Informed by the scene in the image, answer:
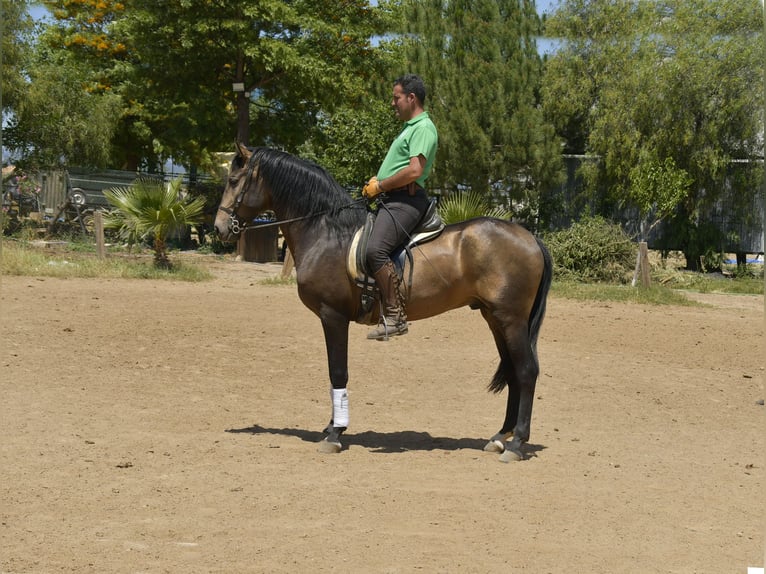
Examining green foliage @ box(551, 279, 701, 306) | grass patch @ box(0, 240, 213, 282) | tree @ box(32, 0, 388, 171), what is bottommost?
green foliage @ box(551, 279, 701, 306)

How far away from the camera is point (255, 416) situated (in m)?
8.76

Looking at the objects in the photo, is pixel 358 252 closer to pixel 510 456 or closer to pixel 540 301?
pixel 540 301

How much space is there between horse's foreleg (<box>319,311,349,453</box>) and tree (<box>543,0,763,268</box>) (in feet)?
56.6

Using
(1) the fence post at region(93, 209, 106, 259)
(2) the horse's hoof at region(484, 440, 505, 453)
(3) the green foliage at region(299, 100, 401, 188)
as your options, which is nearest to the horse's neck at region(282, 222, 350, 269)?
(2) the horse's hoof at region(484, 440, 505, 453)

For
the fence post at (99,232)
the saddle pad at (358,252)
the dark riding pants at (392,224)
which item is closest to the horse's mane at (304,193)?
the saddle pad at (358,252)

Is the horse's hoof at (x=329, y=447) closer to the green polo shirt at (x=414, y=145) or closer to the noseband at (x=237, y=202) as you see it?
the noseband at (x=237, y=202)

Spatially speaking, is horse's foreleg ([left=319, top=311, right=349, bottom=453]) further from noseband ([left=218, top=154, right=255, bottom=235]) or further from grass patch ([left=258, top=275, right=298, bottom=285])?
grass patch ([left=258, top=275, right=298, bottom=285])

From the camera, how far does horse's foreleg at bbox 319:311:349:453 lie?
7.52m

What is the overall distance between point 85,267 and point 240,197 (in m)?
11.4

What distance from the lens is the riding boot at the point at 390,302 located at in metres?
7.34

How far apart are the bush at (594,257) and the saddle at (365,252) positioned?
534 inches

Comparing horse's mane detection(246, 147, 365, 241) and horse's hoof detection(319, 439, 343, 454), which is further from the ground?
horse's mane detection(246, 147, 365, 241)

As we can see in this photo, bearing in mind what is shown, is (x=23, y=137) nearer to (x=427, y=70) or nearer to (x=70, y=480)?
(x=427, y=70)

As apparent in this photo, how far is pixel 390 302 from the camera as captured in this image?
7391mm
